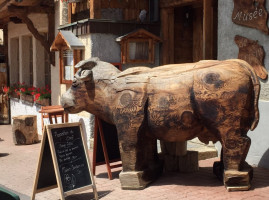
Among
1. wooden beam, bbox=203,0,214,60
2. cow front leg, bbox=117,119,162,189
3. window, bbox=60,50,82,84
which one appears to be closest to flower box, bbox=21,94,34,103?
window, bbox=60,50,82,84

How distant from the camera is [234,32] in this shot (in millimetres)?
7656

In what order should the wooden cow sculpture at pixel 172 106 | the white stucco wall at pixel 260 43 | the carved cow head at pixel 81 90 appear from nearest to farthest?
the wooden cow sculpture at pixel 172 106
the carved cow head at pixel 81 90
the white stucco wall at pixel 260 43

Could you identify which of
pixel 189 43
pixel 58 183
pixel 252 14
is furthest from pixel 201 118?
pixel 189 43

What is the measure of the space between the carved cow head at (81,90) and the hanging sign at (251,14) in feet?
8.48

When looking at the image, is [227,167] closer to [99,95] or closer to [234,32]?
[99,95]

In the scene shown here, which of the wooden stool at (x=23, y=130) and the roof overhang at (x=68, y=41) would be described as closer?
the roof overhang at (x=68, y=41)

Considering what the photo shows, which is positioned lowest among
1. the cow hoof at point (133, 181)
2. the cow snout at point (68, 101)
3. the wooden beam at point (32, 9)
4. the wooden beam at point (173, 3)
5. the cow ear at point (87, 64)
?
the cow hoof at point (133, 181)

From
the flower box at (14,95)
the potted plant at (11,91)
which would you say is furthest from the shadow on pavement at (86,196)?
the potted plant at (11,91)

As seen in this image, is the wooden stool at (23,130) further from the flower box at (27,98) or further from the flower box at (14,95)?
the flower box at (14,95)

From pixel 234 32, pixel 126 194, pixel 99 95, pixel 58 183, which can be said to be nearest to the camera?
pixel 58 183

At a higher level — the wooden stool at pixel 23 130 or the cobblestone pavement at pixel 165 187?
the wooden stool at pixel 23 130

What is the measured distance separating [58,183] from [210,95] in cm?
217

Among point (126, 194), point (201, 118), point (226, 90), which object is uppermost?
point (226, 90)

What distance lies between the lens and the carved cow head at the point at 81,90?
21.2 ft
